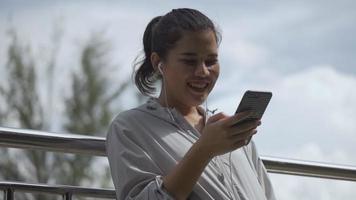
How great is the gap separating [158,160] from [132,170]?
64mm

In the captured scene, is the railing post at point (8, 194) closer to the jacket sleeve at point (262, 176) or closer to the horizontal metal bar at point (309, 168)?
the jacket sleeve at point (262, 176)

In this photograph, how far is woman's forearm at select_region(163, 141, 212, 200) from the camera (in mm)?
1830

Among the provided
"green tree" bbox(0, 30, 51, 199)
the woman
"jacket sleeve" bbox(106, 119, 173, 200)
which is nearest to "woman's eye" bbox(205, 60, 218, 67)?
the woman

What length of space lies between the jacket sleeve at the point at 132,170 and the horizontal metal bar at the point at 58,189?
37cm

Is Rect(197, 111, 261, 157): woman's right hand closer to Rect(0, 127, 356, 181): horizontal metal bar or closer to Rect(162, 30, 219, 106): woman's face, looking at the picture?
Rect(162, 30, 219, 106): woman's face

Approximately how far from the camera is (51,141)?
2371 millimetres

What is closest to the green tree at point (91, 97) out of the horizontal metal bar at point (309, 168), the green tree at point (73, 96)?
the green tree at point (73, 96)

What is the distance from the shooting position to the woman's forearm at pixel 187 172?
1830 mm

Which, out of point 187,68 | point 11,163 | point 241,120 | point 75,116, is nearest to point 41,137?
point 187,68

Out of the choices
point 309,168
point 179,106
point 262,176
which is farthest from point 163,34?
point 309,168

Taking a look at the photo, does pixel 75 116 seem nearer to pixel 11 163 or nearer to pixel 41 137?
pixel 11 163

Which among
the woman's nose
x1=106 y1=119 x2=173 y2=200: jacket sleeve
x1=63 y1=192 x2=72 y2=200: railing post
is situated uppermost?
the woman's nose

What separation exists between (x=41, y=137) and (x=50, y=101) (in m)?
10.3

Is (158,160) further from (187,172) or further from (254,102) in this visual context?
(254,102)
